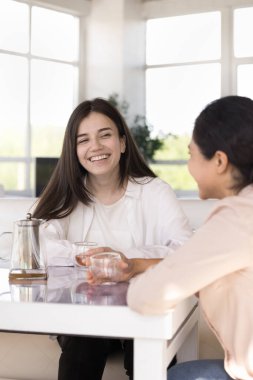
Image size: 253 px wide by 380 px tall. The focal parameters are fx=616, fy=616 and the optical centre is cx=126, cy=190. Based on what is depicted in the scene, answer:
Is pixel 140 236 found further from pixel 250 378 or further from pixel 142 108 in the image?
pixel 142 108

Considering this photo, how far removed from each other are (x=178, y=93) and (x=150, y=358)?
758cm

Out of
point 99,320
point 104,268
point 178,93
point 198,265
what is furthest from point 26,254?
point 178,93

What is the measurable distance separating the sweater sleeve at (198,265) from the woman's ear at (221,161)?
12 cm

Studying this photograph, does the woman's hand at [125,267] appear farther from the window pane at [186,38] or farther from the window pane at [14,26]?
the window pane at [186,38]

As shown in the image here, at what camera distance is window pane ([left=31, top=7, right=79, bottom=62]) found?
25.9 ft

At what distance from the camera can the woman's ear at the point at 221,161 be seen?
117 centimetres

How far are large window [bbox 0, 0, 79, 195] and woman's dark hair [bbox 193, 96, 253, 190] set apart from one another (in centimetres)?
673

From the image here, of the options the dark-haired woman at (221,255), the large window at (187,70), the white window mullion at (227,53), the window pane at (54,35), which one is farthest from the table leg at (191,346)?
the white window mullion at (227,53)

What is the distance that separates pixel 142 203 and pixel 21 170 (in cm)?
592

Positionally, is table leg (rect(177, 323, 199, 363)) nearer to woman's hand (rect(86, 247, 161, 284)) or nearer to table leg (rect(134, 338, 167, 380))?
woman's hand (rect(86, 247, 161, 284))

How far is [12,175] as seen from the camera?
25.7ft

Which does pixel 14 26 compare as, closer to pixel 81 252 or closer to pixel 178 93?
pixel 178 93

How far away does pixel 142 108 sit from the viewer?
8.77m

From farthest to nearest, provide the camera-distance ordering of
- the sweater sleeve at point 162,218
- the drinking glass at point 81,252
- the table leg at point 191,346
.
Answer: the sweater sleeve at point 162,218, the table leg at point 191,346, the drinking glass at point 81,252
